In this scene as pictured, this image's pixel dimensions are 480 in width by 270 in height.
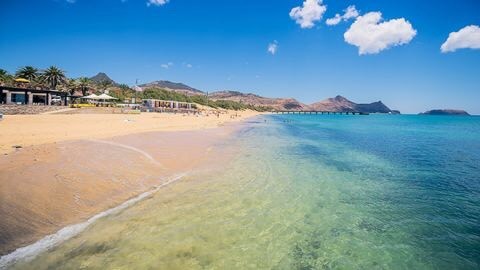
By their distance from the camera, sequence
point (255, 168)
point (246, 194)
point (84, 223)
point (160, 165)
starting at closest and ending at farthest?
point (84, 223) → point (246, 194) → point (160, 165) → point (255, 168)

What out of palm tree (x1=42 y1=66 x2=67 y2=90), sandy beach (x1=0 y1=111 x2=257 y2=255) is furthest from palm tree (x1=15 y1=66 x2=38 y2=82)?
sandy beach (x1=0 y1=111 x2=257 y2=255)

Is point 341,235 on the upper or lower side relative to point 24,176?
lower

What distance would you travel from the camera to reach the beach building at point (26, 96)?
39688 mm

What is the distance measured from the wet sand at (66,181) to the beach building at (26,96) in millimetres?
35188

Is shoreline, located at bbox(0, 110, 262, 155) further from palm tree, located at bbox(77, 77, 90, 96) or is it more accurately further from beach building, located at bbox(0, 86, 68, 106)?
palm tree, located at bbox(77, 77, 90, 96)

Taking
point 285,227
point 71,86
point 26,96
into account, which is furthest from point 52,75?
point 285,227

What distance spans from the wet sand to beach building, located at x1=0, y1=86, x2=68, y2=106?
3519cm

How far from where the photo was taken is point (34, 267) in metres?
4.86

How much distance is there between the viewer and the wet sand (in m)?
6.22

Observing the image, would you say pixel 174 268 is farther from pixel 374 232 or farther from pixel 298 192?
pixel 298 192

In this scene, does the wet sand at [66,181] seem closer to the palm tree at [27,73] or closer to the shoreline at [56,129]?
the shoreline at [56,129]

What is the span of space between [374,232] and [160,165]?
9138mm

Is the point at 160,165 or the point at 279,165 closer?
the point at 160,165

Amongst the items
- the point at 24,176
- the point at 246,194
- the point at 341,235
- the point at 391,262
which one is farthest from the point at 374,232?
the point at 24,176
